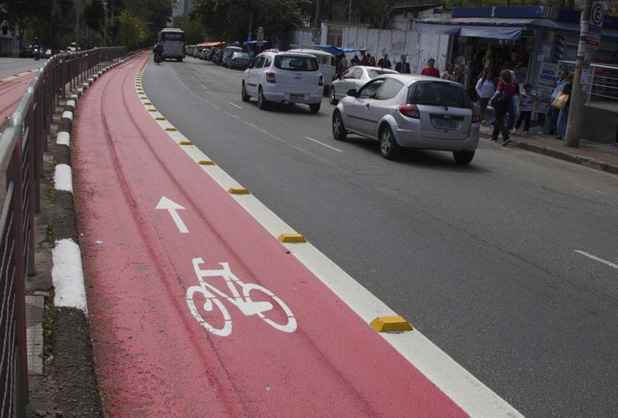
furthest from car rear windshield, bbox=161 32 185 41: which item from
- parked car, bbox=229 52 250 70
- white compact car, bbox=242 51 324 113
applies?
white compact car, bbox=242 51 324 113

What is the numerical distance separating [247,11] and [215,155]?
64.5 meters

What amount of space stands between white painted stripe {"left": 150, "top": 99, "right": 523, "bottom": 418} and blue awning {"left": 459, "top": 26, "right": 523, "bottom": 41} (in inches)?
692

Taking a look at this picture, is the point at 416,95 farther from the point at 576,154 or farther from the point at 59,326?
the point at 59,326

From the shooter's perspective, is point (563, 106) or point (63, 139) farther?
point (563, 106)

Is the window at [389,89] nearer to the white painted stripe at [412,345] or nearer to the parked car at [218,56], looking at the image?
the white painted stripe at [412,345]

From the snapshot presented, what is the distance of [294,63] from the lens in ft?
77.2

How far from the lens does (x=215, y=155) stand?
13172mm

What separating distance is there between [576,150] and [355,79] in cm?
891

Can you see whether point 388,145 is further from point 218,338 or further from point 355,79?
point 355,79

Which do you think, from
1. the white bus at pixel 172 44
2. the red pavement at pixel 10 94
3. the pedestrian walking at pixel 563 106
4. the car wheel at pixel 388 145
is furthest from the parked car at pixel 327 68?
the white bus at pixel 172 44

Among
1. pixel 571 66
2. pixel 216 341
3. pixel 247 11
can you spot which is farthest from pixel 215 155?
pixel 247 11

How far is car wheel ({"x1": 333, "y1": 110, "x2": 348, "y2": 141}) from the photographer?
55.1ft

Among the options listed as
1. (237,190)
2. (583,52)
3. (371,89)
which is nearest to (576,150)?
(583,52)

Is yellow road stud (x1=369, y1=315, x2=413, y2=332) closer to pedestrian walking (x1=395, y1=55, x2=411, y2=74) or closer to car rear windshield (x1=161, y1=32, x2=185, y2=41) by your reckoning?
pedestrian walking (x1=395, y1=55, x2=411, y2=74)
